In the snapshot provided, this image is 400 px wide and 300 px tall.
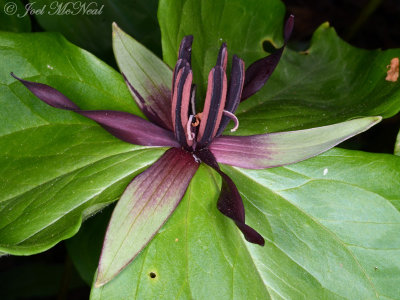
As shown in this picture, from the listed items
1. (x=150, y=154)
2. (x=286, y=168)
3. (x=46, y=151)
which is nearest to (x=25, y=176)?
(x=46, y=151)

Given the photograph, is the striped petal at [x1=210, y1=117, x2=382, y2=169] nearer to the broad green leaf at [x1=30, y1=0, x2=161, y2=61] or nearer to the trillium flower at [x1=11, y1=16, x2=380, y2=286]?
the trillium flower at [x1=11, y1=16, x2=380, y2=286]

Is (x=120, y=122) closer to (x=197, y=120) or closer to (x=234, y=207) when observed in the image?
(x=197, y=120)

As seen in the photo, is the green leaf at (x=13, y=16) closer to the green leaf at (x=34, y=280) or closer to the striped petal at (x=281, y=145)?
the striped petal at (x=281, y=145)

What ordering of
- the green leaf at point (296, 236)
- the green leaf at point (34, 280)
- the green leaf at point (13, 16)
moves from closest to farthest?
the green leaf at point (296, 236), the green leaf at point (13, 16), the green leaf at point (34, 280)

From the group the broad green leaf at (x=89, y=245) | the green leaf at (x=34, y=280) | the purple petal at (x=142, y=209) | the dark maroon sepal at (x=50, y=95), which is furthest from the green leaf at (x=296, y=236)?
the green leaf at (x=34, y=280)

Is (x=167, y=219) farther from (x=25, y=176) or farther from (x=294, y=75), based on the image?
(x=294, y=75)

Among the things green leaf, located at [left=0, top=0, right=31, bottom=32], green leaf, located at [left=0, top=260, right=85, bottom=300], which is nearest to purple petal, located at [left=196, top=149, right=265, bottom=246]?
green leaf, located at [left=0, top=0, right=31, bottom=32]

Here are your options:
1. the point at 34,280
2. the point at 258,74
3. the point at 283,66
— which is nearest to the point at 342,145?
the point at 283,66
